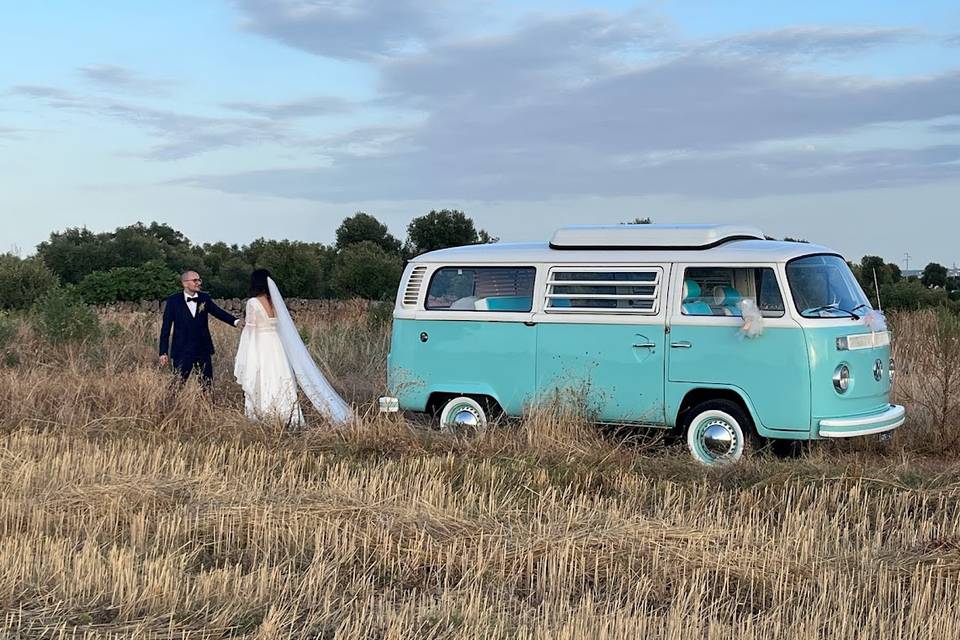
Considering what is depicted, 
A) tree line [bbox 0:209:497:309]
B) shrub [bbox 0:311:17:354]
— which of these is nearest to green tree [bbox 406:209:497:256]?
tree line [bbox 0:209:497:309]

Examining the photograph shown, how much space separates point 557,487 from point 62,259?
50712 millimetres

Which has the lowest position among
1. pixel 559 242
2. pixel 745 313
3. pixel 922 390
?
pixel 922 390

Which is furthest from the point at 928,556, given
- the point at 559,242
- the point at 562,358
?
the point at 559,242

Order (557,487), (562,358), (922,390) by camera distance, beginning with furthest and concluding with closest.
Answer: (922,390) < (562,358) < (557,487)

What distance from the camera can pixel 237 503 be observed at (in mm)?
7664

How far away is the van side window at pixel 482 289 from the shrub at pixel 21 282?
73.3ft

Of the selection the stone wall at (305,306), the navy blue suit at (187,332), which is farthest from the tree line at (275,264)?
the navy blue suit at (187,332)

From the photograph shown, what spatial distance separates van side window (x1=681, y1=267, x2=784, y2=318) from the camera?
31.7ft

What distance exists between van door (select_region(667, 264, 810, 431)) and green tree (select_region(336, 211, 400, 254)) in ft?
159

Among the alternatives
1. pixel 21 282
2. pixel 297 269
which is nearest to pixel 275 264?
pixel 297 269

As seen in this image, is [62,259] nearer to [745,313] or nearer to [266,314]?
[266,314]

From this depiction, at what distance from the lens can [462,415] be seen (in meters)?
11.2

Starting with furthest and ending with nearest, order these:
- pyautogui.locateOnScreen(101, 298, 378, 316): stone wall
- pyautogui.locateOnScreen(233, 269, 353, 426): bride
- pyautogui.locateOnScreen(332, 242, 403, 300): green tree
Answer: pyautogui.locateOnScreen(332, 242, 403, 300): green tree → pyautogui.locateOnScreen(101, 298, 378, 316): stone wall → pyautogui.locateOnScreen(233, 269, 353, 426): bride

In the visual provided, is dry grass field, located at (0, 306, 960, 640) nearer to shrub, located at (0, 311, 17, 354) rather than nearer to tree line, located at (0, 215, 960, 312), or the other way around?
shrub, located at (0, 311, 17, 354)
